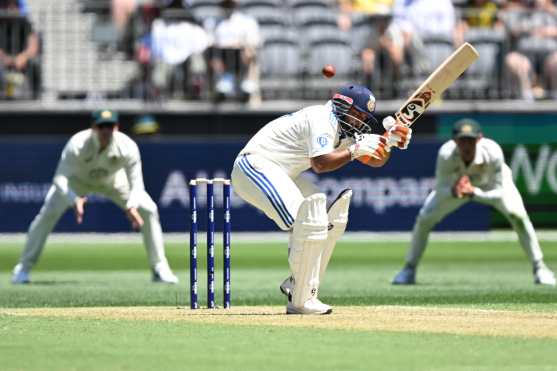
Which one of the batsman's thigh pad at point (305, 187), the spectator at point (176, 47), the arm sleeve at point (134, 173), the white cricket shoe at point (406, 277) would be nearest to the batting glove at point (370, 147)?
the batsman's thigh pad at point (305, 187)

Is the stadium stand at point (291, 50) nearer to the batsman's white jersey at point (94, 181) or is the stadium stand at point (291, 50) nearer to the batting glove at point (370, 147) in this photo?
the batsman's white jersey at point (94, 181)

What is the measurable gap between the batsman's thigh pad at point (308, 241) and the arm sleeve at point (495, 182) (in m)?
4.99

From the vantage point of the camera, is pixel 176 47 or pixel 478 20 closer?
pixel 176 47

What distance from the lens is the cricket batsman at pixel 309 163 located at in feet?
30.1

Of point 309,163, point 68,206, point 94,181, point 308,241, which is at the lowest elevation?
point 68,206

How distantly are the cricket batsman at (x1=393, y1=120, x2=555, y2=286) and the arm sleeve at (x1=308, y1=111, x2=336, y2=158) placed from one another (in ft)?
15.0

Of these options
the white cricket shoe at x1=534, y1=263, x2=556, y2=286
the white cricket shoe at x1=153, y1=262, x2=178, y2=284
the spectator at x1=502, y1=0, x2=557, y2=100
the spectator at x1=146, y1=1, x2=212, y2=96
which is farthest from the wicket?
the spectator at x1=502, y1=0, x2=557, y2=100

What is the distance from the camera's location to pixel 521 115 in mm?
23125

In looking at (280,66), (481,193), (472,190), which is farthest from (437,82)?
(280,66)

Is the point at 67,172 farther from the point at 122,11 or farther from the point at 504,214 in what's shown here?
the point at 122,11

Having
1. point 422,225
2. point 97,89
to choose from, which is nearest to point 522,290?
point 422,225

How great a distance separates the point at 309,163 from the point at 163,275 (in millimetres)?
5147

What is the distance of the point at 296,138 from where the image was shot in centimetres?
949

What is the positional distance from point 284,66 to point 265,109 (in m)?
0.99
